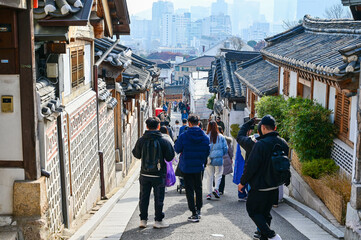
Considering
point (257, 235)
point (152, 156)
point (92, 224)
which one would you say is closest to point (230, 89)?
A: point (152, 156)

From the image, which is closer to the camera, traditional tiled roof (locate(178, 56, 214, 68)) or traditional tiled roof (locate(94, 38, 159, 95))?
traditional tiled roof (locate(94, 38, 159, 95))

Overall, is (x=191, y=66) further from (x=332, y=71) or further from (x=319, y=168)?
(x=332, y=71)

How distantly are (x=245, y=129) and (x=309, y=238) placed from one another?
7.01 ft

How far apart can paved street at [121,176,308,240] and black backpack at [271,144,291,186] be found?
1.66 metres

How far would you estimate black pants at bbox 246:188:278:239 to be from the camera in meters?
6.95

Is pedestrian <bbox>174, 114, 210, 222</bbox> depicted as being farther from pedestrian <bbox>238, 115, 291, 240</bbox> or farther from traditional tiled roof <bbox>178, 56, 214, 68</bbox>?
traditional tiled roof <bbox>178, 56, 214, 68</bbox>

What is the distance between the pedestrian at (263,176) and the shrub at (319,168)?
4.67 m

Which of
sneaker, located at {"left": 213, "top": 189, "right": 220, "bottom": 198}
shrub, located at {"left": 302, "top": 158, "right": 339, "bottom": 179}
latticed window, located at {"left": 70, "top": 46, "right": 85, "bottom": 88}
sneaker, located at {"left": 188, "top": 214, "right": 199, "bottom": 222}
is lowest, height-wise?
sneaker, located at {"left": 213, "top": 189, "right": 220, "bottom": 198}

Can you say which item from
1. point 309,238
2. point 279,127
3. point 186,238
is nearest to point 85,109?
point 186,238

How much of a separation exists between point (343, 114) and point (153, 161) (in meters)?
5.20

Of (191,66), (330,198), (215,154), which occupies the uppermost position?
(215,154)

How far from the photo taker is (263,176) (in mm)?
6898

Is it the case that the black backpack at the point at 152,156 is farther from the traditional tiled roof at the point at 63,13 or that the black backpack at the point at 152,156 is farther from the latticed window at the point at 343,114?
the latticed window at the point at 343,114

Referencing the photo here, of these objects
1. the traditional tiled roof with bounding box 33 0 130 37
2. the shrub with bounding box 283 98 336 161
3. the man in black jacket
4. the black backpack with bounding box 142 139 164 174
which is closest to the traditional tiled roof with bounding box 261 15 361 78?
the shrub with bounding box 283 98 336 161
